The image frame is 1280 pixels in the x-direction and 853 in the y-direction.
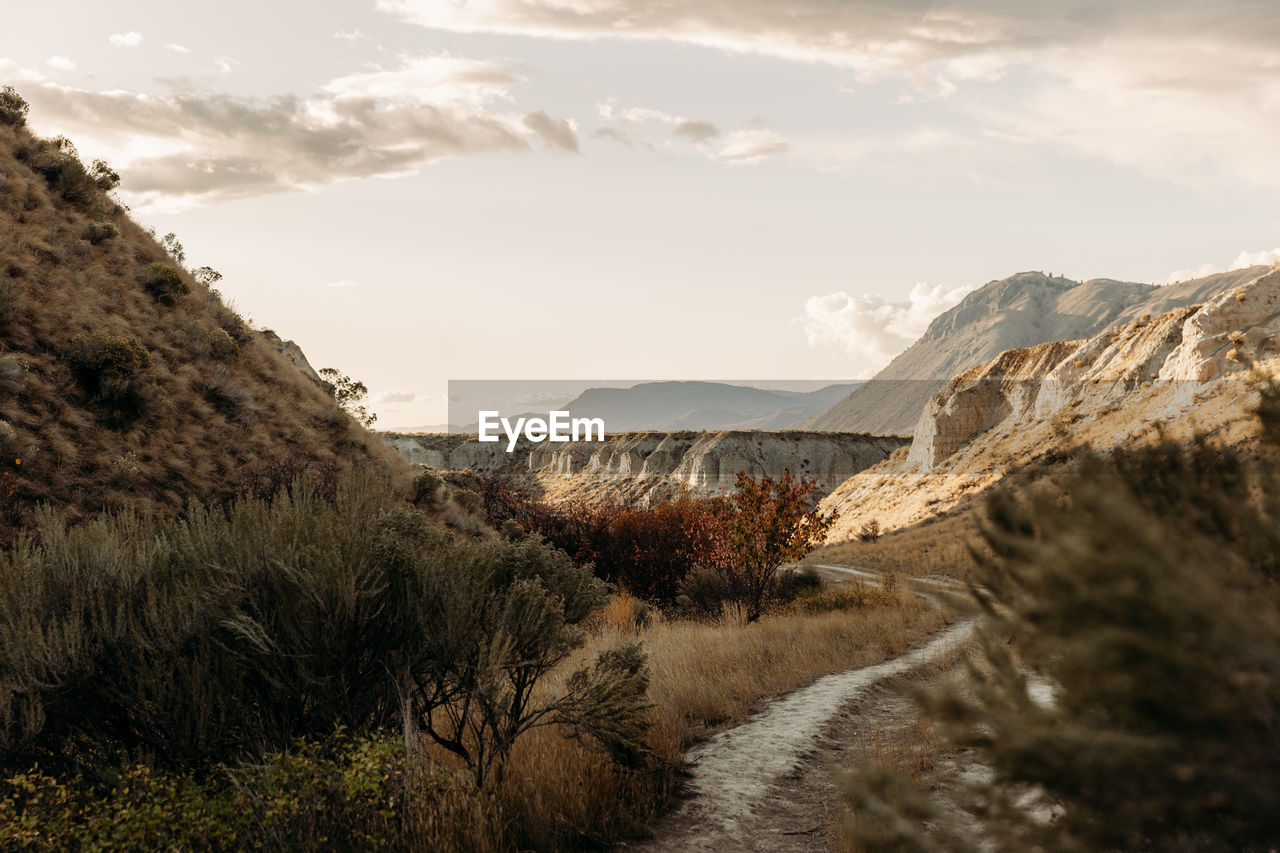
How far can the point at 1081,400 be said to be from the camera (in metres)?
41.9

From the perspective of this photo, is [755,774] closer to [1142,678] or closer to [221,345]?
[1142,678]

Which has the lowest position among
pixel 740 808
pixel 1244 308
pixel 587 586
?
pixel 740 808

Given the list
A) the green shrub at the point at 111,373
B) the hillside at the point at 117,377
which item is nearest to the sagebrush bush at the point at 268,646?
the hillside at the point at 117,377

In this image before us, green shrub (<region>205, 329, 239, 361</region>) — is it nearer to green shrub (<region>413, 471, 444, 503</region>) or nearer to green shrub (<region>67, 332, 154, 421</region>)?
green shrub (<region>67, 332, 154, 421</region>)

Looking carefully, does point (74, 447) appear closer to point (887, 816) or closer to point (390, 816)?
point (390, 816)

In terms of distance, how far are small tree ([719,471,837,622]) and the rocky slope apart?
40.9 feet

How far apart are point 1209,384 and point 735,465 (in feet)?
150

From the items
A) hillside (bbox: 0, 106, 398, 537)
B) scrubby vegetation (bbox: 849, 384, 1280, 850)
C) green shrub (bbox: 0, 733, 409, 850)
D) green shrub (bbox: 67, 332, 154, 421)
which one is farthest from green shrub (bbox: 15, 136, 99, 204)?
scrubby vegetation (bbox: 849, 384, 1280, 850)

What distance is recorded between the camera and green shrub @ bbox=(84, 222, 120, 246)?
883 inches

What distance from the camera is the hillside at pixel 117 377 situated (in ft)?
52.3

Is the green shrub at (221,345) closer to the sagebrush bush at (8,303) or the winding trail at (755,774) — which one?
the sagebrush bush at (8,303)

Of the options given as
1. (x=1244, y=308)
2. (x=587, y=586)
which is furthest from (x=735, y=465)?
(x=587, y=586)

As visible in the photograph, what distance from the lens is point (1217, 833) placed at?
7.45 ft

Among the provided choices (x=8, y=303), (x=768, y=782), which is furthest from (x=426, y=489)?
(x=768, y=782)
